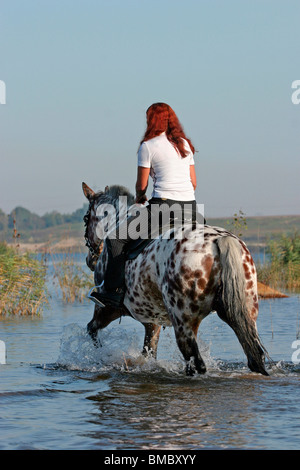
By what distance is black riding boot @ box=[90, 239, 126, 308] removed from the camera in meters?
7.53

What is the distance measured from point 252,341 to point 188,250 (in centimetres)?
101

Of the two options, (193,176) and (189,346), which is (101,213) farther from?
(189,346)

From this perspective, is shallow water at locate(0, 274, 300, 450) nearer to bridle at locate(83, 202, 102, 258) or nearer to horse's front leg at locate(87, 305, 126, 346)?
horse's front leg at locate(87, 305, 126, 346)

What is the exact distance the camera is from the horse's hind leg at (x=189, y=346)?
6508 millimetres

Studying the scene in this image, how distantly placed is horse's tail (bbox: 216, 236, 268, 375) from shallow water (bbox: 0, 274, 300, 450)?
41cm

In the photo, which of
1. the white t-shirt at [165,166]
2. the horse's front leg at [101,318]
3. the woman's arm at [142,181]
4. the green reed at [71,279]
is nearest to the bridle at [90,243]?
the horse's front leg at [101,318]

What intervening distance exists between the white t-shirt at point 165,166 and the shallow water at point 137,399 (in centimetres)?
166

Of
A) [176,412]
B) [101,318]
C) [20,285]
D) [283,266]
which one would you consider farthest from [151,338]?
[283,266]

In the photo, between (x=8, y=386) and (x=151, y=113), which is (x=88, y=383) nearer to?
(x=8, y=386)

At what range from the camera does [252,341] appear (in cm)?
646

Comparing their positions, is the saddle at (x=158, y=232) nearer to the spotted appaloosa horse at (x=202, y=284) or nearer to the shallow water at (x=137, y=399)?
the spotted appaloosa horse at (x=202, y=284)

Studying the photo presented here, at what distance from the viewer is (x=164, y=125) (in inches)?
283

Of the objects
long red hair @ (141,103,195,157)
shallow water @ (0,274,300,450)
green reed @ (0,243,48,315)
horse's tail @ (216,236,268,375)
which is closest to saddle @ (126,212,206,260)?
long red hair @ (141,103,195,157)
